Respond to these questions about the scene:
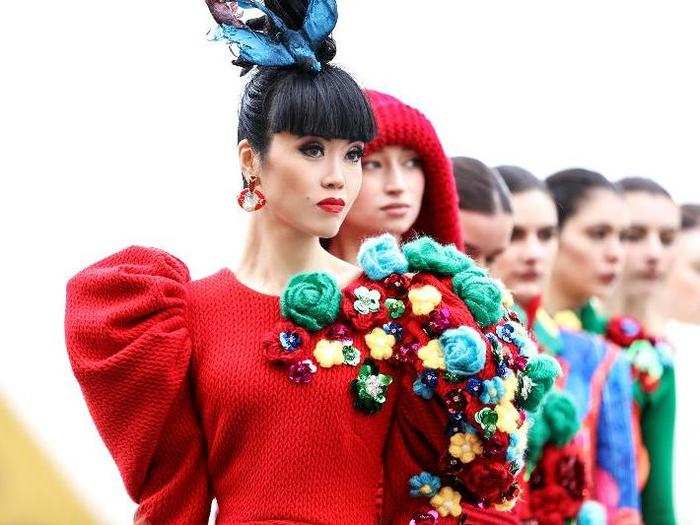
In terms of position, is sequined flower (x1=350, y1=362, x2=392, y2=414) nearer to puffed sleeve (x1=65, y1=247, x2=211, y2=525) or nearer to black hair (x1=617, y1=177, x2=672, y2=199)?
puffed sleeve (x1=65, y1=247, x2=211, y2=525)

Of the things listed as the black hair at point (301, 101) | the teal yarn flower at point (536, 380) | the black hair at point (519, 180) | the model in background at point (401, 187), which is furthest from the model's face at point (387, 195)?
the black hair at point (519, 180)

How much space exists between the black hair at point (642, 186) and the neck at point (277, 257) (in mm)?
3963

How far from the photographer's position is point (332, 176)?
15.7ft

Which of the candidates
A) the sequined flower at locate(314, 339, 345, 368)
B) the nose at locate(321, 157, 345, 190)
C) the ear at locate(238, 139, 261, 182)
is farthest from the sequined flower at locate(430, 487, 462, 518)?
the ear at locate(238, 139, 261, 182)

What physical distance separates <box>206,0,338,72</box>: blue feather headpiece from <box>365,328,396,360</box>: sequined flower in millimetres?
693

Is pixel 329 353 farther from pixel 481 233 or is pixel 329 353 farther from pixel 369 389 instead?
pixel 481 233

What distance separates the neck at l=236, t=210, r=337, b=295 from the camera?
494 cm

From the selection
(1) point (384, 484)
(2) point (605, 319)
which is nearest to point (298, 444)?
(1) point (384, 484)

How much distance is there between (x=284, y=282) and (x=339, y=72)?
57 cm

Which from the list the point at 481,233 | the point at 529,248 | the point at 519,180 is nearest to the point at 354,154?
the point at 481,233

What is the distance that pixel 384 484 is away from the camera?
4.92 metres

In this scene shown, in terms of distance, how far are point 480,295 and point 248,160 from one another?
70 centimetres

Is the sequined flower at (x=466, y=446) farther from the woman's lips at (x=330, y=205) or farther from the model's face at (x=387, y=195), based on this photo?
the model's face at (x=387, y=195)

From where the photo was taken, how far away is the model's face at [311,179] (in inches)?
189
